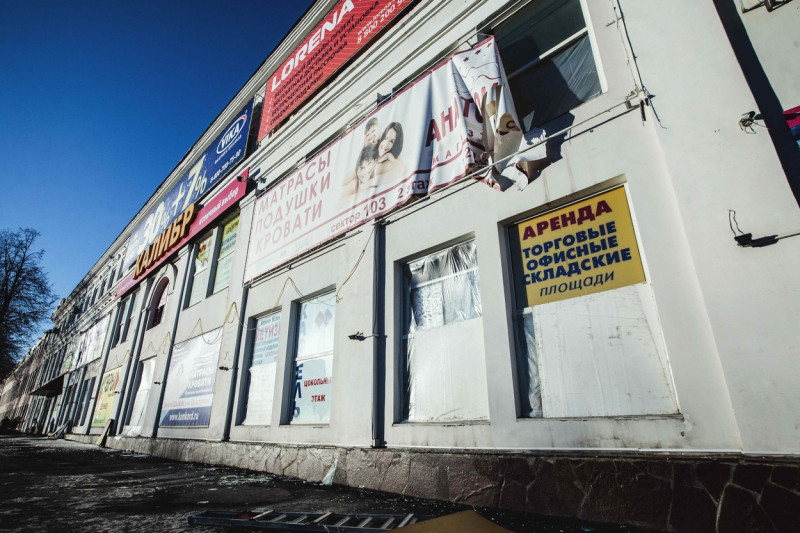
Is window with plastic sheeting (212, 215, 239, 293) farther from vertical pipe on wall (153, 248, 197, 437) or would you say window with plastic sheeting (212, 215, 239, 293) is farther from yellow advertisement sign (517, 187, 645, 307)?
yellow advertisement sign (517, 187, 645, 307)

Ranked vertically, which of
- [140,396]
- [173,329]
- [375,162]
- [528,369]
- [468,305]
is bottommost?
[528,369]

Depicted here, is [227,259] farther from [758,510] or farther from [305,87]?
[758,510]

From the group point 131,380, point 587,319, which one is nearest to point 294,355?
point 587,319

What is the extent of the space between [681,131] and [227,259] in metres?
9.80

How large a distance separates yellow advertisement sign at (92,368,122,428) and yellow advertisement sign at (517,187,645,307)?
15372 millimetres

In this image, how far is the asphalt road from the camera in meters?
2.81

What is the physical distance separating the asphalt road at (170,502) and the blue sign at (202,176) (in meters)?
7.96

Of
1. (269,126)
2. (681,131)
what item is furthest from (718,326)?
(269,126)

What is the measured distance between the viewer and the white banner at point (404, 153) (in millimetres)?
4531

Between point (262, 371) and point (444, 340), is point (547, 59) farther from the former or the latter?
point (262, 371)

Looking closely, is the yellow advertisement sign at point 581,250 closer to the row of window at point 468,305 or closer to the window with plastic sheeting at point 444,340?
the row of window at point 468,305

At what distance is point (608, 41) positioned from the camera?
4.07 metres

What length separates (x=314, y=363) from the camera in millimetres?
6172

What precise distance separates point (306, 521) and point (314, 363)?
3530 millimetres
